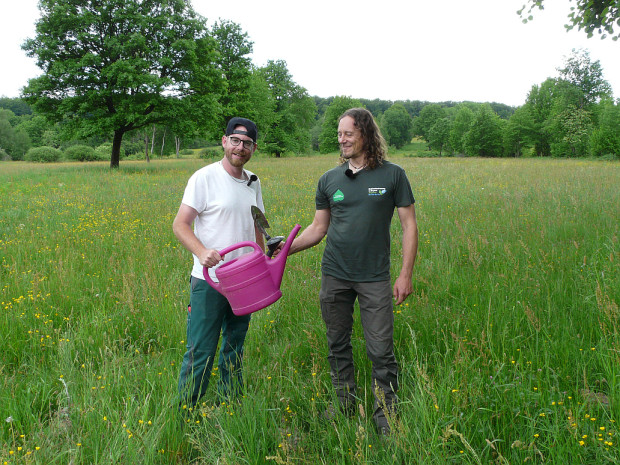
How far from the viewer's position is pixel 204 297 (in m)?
2.40

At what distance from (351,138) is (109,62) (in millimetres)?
20793

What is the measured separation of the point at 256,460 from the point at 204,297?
3.08 ft

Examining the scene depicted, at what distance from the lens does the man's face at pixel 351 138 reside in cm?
241

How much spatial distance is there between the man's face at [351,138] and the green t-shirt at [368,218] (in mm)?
135

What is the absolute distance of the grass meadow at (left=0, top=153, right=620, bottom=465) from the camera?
1935 mm

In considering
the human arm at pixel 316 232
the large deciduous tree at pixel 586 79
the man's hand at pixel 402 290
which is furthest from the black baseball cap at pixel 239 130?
the large deciduous tree at pixel 586 79

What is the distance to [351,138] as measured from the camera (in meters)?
2.41

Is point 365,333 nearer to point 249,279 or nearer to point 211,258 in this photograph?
point 249,279

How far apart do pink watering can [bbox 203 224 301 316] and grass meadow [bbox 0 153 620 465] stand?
0.56m

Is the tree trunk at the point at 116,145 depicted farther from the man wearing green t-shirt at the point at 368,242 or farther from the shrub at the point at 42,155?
the shrub at the point at 42,155

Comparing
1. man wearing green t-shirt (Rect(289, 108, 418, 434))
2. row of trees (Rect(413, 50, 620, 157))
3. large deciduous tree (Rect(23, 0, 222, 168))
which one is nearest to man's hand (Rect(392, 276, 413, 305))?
man wearing green t-shirt (Rect(289, 108, 418, 434))

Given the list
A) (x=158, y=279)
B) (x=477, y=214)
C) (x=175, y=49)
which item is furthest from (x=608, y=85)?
(x=158, y=279)

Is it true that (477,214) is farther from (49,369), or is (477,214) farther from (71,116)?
(71,116)

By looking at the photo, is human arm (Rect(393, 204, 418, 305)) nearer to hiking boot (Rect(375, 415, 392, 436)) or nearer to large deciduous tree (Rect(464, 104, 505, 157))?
hiking boot (Rect(375, 415, 392, 436))
